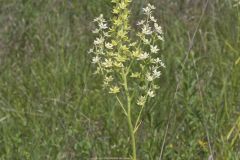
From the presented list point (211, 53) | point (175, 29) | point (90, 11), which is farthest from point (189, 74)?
point (90, 11)

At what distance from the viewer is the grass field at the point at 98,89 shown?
2.64 meters

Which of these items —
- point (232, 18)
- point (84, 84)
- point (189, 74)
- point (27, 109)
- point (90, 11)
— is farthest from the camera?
point (90, 11)

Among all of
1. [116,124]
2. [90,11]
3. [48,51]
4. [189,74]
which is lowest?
[116,124]

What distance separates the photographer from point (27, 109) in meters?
3.07

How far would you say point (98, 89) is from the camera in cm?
324

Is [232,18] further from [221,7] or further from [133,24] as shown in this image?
[133,24]

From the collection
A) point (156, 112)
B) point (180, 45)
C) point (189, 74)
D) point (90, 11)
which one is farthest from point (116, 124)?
point (90, 11)

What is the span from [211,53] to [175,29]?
12.2 inches

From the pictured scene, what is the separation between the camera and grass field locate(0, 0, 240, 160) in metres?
2.64

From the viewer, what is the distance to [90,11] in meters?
3.96

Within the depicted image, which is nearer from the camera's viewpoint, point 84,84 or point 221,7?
point 84,84

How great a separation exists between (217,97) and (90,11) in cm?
128

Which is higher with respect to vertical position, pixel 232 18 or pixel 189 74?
pixel 232 18

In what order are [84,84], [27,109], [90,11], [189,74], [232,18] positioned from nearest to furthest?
[189,74] → [27,109] → [84,84] → [232,18] → [90,11]
